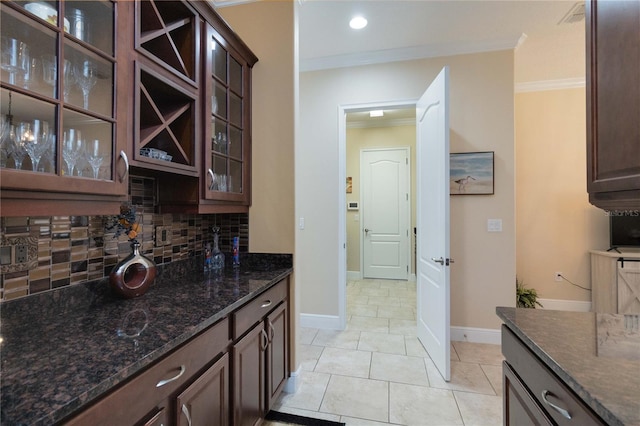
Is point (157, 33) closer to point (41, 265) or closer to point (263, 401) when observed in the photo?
point (41, 265)

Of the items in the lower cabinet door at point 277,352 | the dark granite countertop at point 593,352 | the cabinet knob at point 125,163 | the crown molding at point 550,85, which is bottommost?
the lower cabinet door at point 277,352

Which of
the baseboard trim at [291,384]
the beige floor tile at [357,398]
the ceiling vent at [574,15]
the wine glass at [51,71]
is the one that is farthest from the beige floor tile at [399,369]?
the ceiling vent at [574,15]

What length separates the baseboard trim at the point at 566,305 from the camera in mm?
3529

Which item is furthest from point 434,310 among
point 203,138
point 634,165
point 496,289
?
point 203,138

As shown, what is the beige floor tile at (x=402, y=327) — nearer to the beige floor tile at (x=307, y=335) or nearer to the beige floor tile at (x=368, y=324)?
the beige floor tile at (x=368, y=324)

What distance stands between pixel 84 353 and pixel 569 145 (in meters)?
4.85

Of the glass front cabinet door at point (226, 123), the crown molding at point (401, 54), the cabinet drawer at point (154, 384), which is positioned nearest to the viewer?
the cabinet drawer at point (154, 384)

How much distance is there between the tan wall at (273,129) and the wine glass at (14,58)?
1.34 m

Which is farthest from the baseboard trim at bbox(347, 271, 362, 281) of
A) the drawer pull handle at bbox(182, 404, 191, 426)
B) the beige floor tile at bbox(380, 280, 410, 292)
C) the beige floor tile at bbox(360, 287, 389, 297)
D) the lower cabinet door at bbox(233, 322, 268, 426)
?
the drawer pull handle at bbox(182, 404, 191, 426)

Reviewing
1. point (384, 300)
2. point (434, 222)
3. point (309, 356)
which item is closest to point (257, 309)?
point (309, 356)

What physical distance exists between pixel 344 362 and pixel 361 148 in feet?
12.7

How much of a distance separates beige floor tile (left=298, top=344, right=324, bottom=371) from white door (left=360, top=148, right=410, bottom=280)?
9.25 ft

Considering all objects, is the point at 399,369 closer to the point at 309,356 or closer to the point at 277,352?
the point at 309,356

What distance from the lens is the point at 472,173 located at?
9.42 ft
